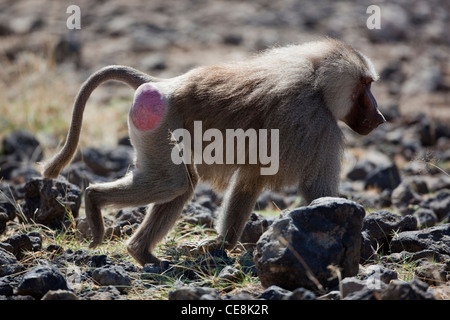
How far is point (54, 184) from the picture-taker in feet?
15.8

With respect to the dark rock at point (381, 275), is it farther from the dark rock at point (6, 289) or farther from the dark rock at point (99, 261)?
the dark rock at point (6, 289)

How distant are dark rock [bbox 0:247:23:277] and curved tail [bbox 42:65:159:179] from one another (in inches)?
31.7

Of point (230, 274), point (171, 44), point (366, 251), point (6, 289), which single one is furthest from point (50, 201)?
point (171, 44)

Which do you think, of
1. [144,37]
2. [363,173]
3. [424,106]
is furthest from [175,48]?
[363,173]

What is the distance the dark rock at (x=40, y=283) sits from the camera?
3.30 meters

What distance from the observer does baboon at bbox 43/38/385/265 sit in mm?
4117

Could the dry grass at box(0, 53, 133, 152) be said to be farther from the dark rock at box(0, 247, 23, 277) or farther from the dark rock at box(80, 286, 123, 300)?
the dark rock at box(80, 286, 123, 300)

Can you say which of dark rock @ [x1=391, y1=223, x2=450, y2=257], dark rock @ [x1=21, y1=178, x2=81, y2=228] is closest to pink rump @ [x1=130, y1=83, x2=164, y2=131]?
dark rock @ [x1=21, y1=178, x2=81, y2=228]

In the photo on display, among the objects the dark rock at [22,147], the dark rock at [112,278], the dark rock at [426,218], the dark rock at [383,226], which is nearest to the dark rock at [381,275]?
the dark rock at [383,226]

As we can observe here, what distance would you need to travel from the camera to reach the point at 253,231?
4.67 meters

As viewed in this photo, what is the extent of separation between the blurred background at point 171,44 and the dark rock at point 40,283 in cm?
471

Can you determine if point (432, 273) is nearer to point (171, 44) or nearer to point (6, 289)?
point (6, 289)

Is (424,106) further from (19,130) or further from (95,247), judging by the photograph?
(95,247)

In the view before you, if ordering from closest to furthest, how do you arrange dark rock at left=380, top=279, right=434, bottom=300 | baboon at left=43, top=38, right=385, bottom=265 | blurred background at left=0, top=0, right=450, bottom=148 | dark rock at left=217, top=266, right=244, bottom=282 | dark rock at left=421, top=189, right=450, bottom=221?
dark rock at left=380, top=279, right=434, bottom=300, dark rock at left=217, top=266, right=244, bottom=282, baboon at left=43, top=38, right=385, bottom=265, dark rock at left=421, top=189, right=450, bottom=221, blurred background at left=0, top=0, right=450, bottom=148
